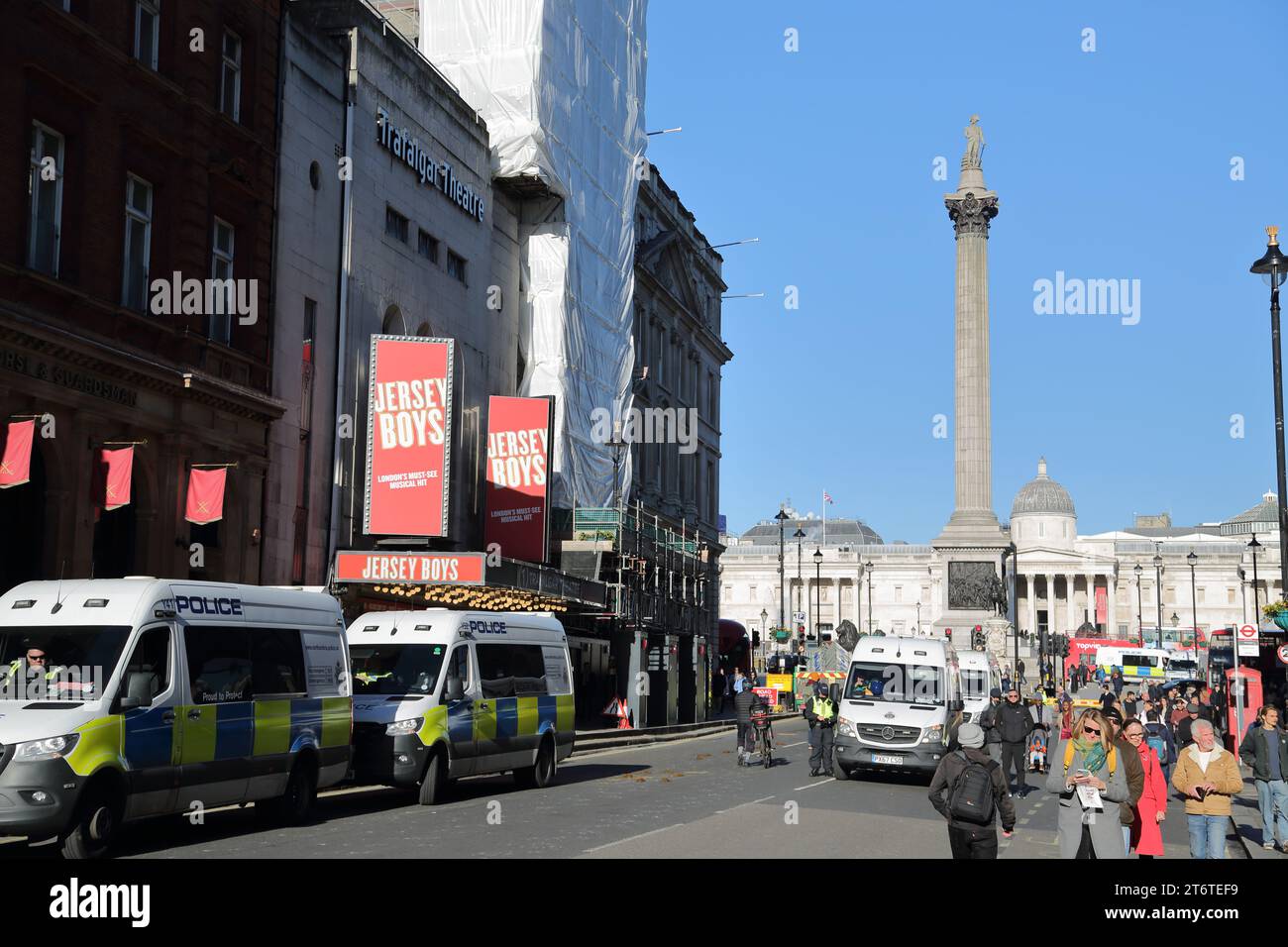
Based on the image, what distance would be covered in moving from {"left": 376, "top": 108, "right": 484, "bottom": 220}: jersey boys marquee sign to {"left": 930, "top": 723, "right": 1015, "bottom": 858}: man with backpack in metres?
26.1

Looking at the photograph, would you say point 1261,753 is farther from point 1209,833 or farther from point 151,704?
point 151,704

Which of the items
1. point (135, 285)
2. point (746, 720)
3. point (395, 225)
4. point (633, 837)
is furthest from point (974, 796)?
point (395, 225)

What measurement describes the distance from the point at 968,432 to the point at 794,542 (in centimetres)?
9254

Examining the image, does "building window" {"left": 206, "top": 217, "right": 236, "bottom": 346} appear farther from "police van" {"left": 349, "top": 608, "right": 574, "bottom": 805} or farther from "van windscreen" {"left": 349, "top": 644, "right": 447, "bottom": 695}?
"van windscreen" {"left": 349, "top": 644, "right": 447, "bottom": 695}

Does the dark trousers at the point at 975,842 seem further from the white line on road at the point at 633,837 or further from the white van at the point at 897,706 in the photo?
the white van at the point at 897,706

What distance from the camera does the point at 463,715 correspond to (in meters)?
20.9

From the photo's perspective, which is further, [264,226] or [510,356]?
[510,356]

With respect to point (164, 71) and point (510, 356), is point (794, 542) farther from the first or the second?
point (164, 71)

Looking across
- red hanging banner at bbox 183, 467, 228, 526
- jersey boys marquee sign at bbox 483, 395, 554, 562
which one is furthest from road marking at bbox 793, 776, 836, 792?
jersey boys marquee sign at bbox 483, 395, 554, 562

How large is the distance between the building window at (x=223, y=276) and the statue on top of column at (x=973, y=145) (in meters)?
65.7

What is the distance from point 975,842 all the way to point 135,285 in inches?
721

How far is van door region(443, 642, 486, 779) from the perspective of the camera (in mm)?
20609

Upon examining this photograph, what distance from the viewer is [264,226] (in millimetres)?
28766

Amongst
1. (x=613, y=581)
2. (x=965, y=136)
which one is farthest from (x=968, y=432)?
(x=613, y=581)
